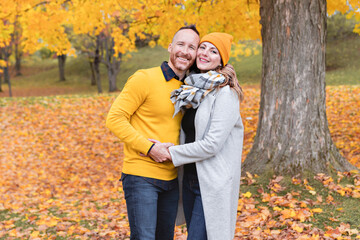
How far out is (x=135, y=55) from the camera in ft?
113

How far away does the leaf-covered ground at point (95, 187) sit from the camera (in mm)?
4062

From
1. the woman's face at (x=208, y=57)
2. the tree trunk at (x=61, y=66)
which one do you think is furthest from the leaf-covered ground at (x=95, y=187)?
the tree trunk at (x=61, y=66)

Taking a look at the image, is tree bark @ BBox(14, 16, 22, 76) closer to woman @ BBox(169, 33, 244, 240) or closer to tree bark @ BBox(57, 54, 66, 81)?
tree bark @ BBox(57, 54, 66, 81)

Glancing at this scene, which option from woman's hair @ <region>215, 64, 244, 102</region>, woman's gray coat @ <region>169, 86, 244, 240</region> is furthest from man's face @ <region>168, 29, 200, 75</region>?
woman's gray coat @ <region>169, 86, 244, 240</region>

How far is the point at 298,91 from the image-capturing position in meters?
4.73

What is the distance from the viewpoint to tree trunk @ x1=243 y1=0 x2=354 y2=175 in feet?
A: 15.3

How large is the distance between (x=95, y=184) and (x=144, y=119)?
4787 millimetres

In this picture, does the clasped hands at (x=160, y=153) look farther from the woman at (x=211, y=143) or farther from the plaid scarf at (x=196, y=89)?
the plaid scarf at (x=196, y=89)

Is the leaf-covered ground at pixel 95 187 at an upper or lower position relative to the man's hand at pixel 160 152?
lower

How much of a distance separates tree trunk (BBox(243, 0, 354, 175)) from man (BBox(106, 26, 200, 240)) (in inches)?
106

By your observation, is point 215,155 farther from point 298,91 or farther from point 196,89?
point 298,91

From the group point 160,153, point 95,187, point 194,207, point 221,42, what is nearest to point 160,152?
point 160,153

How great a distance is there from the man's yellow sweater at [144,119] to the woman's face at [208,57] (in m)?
0.25

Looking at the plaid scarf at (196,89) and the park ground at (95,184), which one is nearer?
the plaid scarf at (196,89)
